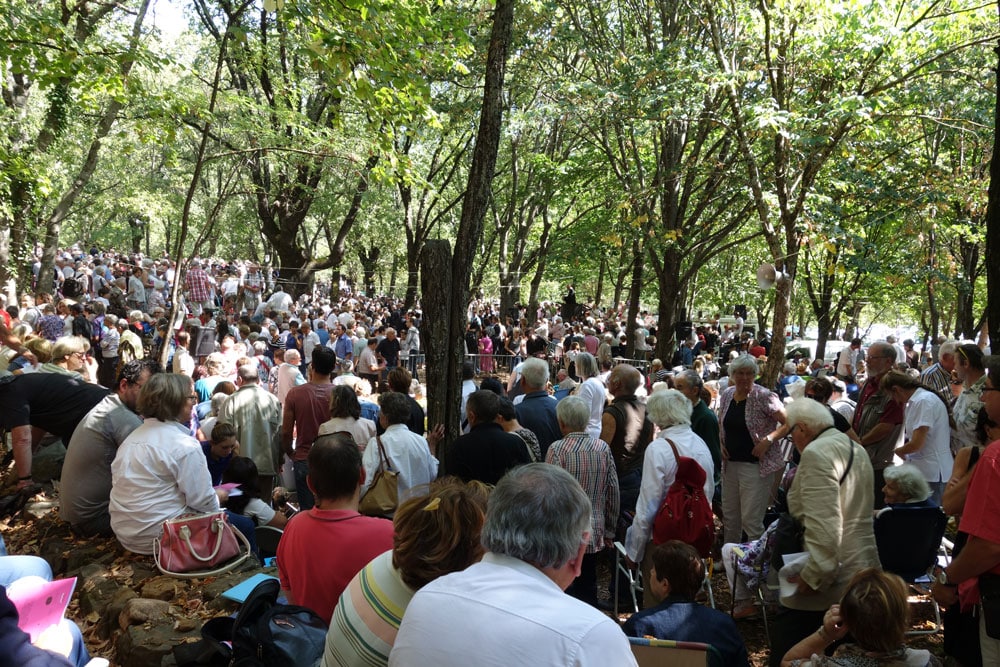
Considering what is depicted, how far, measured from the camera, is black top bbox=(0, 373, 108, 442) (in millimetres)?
5480

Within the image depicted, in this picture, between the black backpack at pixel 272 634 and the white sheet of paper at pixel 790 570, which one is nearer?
the black backpack at pixel 272 634

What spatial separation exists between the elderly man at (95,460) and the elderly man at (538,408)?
3.10 meters

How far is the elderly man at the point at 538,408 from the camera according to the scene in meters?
6.24

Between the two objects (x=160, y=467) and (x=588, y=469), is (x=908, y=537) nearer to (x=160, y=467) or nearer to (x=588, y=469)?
(x=588, y=469)

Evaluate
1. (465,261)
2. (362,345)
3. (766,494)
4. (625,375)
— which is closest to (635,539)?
(625,375)

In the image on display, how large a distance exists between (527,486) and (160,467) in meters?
3.22

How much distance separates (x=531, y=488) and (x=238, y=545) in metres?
3.31

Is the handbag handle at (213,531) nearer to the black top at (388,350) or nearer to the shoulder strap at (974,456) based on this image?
the shoulder strap at (974,456)

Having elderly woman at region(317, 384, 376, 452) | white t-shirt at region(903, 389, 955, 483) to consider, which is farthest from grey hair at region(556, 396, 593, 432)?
white t-shirt at region(903, 389, 955, 483)

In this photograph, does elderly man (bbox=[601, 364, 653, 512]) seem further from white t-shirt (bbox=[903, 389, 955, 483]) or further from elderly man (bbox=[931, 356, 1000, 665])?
elderly man (bbox=[931, 356, 1000, 665])

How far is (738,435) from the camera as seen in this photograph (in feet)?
19.8

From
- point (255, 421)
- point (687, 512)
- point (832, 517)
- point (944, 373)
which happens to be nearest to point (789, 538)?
point (832, 517)

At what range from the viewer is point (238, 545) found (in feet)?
15.0

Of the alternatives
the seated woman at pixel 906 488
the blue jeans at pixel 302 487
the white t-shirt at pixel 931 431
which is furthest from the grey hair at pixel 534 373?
the white t-shirt at pixel 931 431
